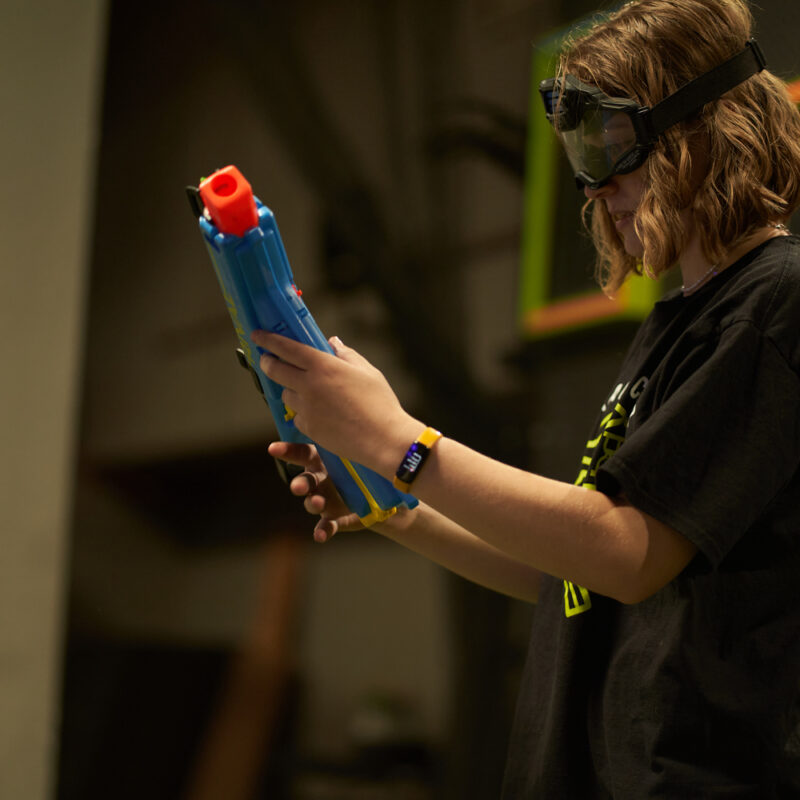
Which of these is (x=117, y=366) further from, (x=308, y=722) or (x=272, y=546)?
(x=308, y=722)

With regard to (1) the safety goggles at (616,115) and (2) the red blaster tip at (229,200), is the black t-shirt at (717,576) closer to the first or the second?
(1) the safety goggles at (616,115)

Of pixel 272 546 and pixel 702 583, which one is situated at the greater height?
pixel 702 583

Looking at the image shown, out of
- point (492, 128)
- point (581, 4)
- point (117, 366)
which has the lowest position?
point (117, 366)

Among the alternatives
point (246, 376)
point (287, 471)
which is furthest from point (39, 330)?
point (287, 471)

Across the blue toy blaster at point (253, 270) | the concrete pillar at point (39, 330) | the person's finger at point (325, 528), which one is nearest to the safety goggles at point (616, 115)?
the blue toy blaster at point (253, 270)

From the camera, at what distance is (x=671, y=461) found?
2.11 ft

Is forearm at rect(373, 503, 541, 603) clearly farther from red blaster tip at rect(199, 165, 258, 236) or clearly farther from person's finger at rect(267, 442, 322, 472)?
red blaster tip at rect(199, 165, 258, 236)

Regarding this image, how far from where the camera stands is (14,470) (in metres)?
2.00

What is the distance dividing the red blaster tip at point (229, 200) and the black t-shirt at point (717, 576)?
13.5 inches

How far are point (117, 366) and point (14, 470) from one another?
334 millimetres

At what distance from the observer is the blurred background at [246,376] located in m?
1.50

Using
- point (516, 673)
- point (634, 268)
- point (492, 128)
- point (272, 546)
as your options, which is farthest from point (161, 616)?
point (634, 268)

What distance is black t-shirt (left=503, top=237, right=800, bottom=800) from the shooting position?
64 cm

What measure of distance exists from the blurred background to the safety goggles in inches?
19.2
